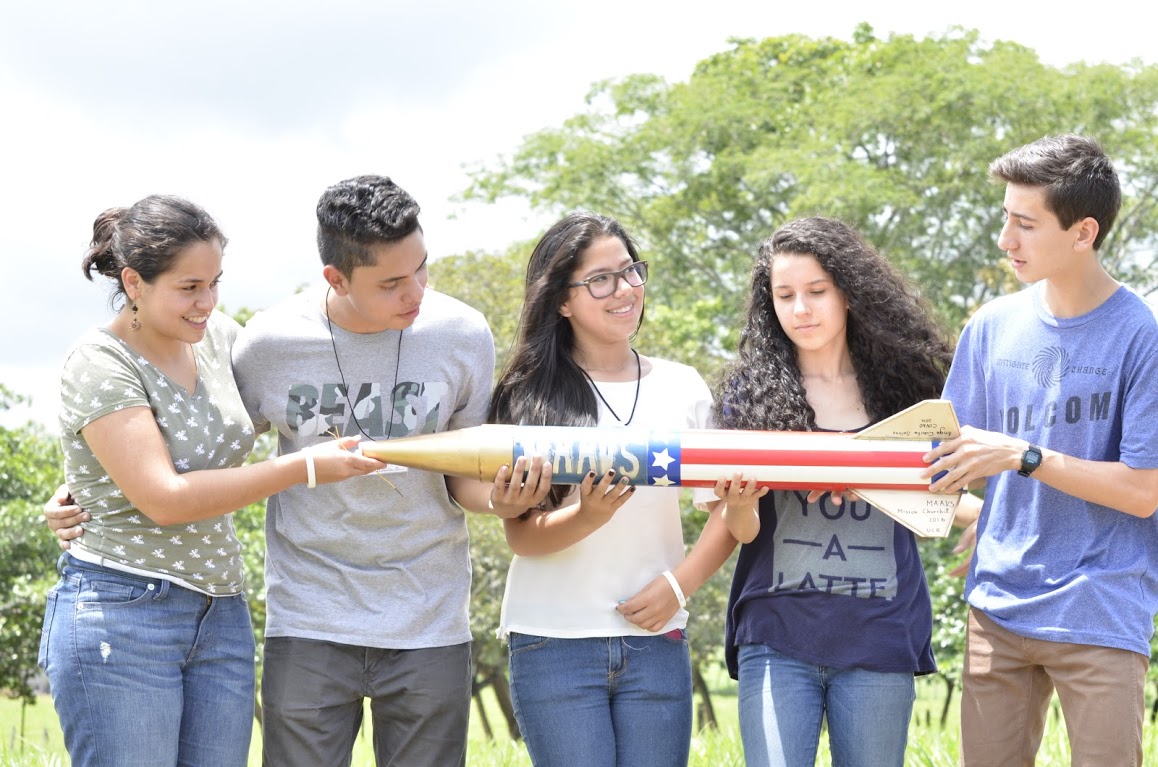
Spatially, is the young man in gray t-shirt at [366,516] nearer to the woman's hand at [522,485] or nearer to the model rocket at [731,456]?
the woman's hand at [522,485]

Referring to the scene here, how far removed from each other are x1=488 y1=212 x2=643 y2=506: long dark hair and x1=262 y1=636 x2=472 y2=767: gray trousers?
93cm

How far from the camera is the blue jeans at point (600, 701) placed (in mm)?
4754

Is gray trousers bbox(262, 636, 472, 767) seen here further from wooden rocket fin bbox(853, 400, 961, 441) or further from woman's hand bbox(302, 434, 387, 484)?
wooden rocket fin bbox(853, 400, 961, 441)

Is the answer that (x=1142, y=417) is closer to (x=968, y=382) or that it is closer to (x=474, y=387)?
(x=968, y=382)

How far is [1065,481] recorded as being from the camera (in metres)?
4.49

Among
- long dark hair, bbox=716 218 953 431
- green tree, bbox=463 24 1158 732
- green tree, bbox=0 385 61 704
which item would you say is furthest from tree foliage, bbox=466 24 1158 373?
long dark hair, bbox=716 218 953 431

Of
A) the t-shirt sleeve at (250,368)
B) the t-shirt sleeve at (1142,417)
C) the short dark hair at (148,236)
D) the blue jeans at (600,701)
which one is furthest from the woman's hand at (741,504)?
the short dark hair at (148,236)

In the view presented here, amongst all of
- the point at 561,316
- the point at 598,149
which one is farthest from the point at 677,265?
the point at 561,316

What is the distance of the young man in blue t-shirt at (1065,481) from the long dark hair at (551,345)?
157cm

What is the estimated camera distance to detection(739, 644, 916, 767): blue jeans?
4.67m

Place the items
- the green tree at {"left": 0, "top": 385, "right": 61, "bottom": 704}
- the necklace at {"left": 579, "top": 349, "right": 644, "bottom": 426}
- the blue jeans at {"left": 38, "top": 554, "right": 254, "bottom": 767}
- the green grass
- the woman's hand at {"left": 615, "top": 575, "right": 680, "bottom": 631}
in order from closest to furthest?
the blue jeans at {"left": 38, "top": 554, "right": 254, "bottom": 767} < the woman's hand at {"left": 615, "top": 575, "right": 680, "bottom": 631} < the necklace at {"left": 579, "top": 349, "right": 644, "bottom": 426} < the green grass < the green tree at {"left": 0, "top": 385, "right": 61, "bottom": 704}

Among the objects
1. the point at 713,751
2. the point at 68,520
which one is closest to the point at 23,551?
the point at 713,751

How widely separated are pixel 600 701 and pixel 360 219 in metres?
2.19

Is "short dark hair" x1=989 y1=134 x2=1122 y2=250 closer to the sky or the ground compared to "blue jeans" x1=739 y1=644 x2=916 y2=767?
closer to the sky
